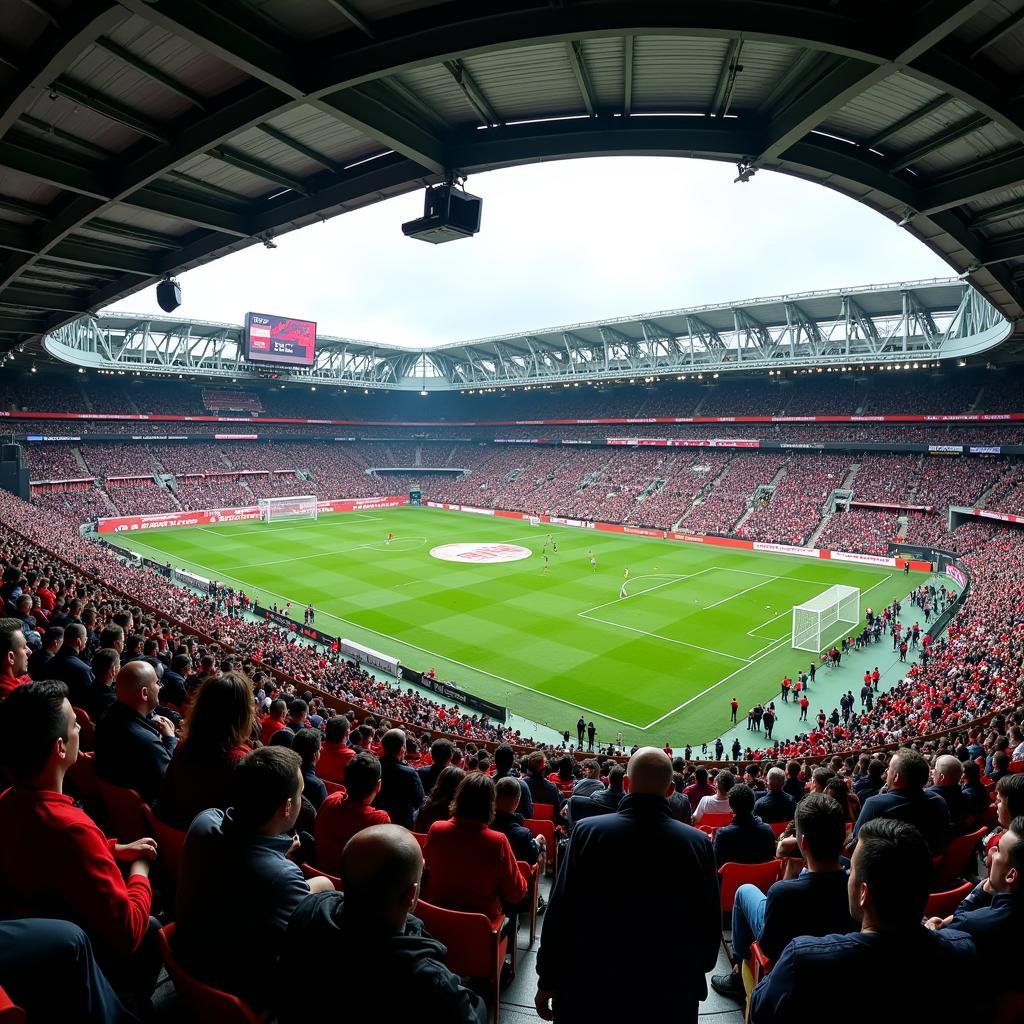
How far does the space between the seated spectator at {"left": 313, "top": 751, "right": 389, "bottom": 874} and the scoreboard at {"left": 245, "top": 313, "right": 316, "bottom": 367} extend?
5824cm

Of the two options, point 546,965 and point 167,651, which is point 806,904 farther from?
point 167,651

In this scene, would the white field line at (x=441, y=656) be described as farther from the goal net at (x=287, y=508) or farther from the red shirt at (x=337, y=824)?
the goal net at (x=287, y=508)

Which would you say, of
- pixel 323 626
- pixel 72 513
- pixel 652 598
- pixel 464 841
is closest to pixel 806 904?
pixel 464 841

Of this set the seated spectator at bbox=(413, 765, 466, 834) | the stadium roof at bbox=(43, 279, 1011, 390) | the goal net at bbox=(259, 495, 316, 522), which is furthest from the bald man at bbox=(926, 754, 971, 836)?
the goal net at bbox=(259, 495, 316, 522)

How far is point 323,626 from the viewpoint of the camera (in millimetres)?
29656

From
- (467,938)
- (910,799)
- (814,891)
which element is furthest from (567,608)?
(814,891)

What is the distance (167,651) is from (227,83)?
994 centimetres

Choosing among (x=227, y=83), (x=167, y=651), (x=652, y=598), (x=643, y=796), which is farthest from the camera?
(x=652, y=598)

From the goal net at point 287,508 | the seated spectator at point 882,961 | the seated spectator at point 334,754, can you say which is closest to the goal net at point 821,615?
the seated spectator at point 334,754

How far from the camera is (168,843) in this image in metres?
3.94

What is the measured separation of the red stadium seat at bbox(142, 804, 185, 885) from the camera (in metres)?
3.87

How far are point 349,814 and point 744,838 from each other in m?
3.33

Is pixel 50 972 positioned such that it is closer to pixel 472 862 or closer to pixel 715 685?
pixel 472 862

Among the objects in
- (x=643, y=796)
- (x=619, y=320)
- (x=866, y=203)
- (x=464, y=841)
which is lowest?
(x=464, y=841)
